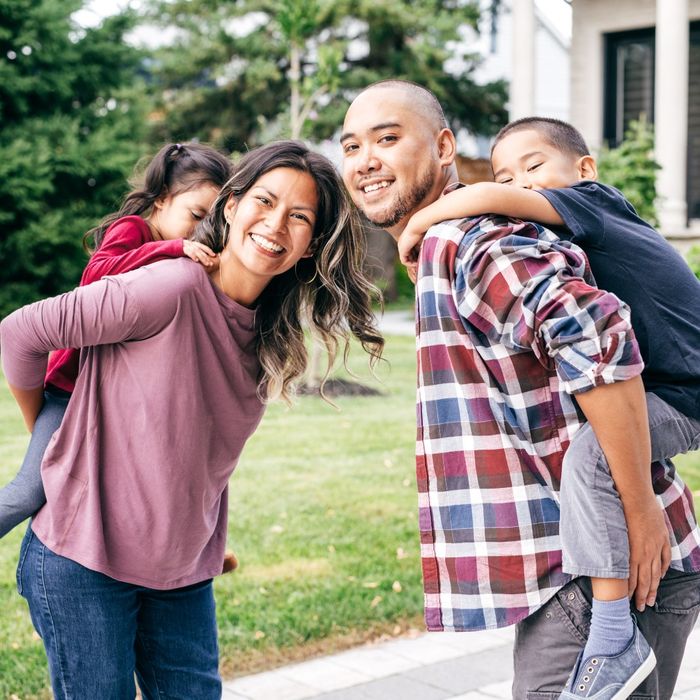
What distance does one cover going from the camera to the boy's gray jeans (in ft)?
6.56

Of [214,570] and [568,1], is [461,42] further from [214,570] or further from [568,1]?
[214,570]

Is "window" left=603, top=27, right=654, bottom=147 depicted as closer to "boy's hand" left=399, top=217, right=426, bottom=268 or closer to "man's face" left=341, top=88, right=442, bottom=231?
"man's face" left=341, top=88, right=442, bottom=231

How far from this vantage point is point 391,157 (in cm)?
237

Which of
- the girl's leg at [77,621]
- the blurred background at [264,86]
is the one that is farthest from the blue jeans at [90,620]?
the blurred background at [264,86]

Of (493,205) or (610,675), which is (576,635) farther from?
(493,205)

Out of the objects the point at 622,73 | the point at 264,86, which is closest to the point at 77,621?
the point at 622,73

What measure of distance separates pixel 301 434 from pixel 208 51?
15.3m

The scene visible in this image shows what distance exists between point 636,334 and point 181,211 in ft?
6.20

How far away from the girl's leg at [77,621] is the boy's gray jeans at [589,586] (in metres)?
1.02

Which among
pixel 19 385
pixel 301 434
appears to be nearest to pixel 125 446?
pixel 19 385

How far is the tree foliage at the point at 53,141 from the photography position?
1728 cm

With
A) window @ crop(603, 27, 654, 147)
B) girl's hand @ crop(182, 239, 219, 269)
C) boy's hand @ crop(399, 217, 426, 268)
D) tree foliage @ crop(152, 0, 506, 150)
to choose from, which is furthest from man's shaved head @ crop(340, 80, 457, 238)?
tree foliage @ crop(152, 0, 506, 150)

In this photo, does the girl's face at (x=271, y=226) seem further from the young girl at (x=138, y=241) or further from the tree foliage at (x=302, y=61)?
the tree foliage at (x=302, y=61)

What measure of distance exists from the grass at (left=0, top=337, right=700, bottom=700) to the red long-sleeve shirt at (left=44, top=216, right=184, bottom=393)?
1.79 m
